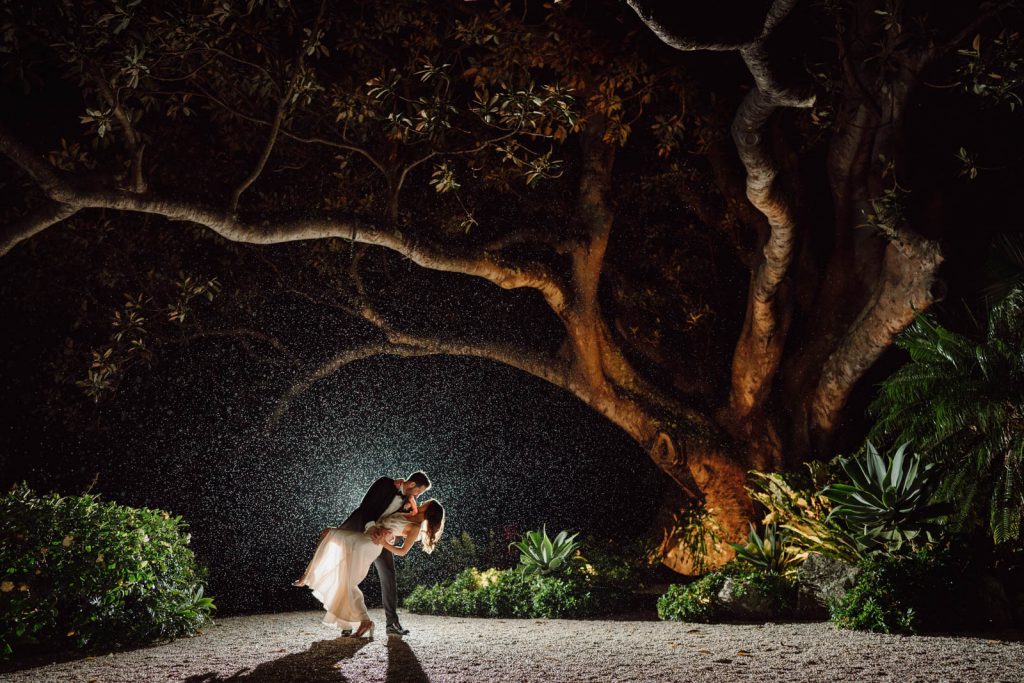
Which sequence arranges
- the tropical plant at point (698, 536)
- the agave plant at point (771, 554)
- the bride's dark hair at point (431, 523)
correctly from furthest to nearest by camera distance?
the tropical plant at point (698, 536) → the agave plant at point (771, 554) → the bride's dark hair at point (431, 523)

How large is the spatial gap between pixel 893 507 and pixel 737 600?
6.02ft

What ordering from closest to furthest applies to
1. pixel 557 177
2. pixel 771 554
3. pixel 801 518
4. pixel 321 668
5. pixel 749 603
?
pixel 321 668, pixel 749 603, pixel 801 518, pixel 771 554, pixel 557 177

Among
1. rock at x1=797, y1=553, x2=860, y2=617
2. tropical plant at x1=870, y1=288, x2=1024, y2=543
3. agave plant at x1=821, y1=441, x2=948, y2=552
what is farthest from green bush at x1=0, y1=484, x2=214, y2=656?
tropical plant at x1=870, y1=288, x2=1024, y2=543

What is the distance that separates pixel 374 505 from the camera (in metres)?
7.82

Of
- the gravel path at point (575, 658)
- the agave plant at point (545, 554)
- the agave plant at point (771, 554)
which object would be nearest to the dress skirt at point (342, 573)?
the gravel path at point (575, 658)

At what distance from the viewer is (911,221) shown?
8.90 metres

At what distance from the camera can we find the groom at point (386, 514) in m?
7.77

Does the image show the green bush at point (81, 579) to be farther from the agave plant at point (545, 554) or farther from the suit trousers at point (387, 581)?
the agave plant at point (545, 554)

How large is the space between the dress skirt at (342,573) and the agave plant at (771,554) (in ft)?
14.1

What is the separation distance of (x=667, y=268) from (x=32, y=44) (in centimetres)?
894

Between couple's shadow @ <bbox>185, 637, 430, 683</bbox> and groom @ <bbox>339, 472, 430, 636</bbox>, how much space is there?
0.66 metres

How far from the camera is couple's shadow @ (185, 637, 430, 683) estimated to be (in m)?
5.57

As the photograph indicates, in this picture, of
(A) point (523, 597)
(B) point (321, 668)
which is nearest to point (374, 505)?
(B) point (321, 668)

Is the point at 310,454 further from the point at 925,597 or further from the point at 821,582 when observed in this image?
the point at 925,597
